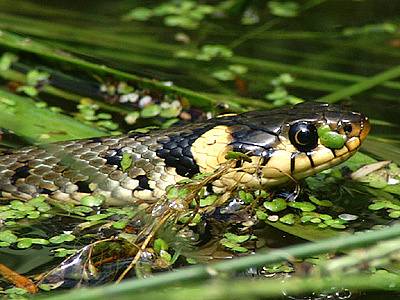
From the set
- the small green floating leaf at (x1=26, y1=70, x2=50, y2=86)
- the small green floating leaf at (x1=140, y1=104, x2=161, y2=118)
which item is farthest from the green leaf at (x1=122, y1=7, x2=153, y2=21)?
the small green floating leaf at (x1=140, y1=104, x2=161, y2=118)

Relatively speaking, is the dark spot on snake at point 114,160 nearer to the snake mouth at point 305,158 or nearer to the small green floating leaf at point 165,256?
the snake mouth at point 305,158

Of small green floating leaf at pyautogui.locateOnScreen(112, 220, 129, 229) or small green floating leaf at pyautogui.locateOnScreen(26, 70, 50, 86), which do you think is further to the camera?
small green floating leaf at pyautogui.locateOnScreen(26, 70, 50, 86)

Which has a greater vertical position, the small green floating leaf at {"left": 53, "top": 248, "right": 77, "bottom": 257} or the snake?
the snake

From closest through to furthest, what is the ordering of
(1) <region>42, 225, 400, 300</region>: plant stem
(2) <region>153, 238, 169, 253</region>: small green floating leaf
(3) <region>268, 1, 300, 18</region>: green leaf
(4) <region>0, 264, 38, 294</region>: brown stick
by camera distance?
1. (1) <region>42, 225, 400, 300</region>: plant stem
2. (4) <region>0, 264, 38, 294</region>: brown stick
3. (2) <region>153, 238, 169, 253</region>: small green floating leaf
4. (3) <region>268, 1, 300, 18</region>: green leaf

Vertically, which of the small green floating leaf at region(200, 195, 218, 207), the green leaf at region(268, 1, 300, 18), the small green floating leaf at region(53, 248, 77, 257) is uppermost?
the green leaf at region(268, 1, 300, 18)

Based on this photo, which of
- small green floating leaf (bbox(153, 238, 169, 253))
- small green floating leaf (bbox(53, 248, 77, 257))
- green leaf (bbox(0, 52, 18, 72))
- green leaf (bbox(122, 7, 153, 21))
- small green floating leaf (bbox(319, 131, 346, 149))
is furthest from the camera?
green leaf (bbox(122, 7, 153, 21))

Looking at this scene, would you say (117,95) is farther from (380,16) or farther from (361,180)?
(380,16)

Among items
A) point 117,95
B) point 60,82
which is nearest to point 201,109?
point 117,95

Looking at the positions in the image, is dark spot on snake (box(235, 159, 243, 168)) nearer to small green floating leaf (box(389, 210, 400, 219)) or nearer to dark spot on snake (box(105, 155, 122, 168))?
dark spot on snake (box(105, 155, 122, 168))

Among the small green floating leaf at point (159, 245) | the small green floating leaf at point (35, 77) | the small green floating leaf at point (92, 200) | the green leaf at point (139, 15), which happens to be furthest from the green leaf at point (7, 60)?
the small green floating leaf at point (159, 245)
